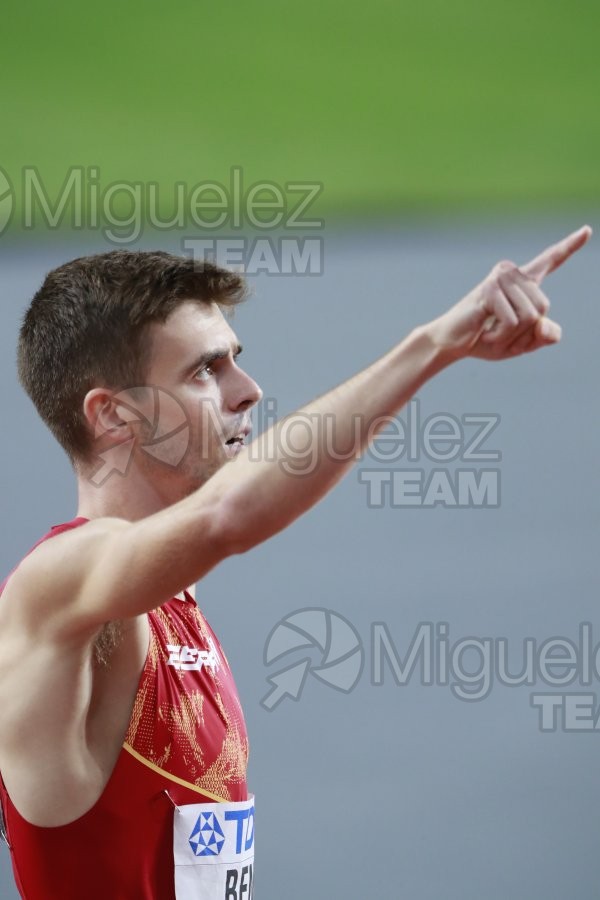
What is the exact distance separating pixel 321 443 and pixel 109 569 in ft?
0.81

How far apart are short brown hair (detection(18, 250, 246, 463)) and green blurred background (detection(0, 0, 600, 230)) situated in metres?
1.30

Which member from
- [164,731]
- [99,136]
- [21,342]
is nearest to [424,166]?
[99,136]

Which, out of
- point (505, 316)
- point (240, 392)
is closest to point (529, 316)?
point (505, 316)

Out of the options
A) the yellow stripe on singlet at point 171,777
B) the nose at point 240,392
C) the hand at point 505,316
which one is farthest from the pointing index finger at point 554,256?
the yellow stripe on singlet at point 171,777

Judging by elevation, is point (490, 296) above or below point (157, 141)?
below

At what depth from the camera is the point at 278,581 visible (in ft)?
8.65

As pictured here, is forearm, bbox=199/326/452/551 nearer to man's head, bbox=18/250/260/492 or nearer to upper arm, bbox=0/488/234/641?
upper arm, bbox=0/488/234/641

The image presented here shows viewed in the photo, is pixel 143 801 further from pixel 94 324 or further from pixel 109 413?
pixel 94 324

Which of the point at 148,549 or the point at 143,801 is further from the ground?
the point at 148,549

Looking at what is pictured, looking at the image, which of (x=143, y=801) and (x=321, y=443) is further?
(x=143, y=801)

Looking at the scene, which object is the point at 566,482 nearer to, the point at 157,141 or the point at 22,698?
the point at 157,141

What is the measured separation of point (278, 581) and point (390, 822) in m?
0.62

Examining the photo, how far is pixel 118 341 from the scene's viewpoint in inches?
55.9

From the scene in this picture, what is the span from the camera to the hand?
3.03 feet
